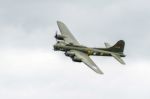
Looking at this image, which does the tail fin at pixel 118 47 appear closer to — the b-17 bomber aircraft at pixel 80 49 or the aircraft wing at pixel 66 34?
the b-17 bomber aircraft at pixel 80 49

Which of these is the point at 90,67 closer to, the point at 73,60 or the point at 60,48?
the point at 73,60

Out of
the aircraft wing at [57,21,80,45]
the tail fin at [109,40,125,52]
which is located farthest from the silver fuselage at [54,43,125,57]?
the aircraft wing at [57,21,80,45]

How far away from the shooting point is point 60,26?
12825 cm

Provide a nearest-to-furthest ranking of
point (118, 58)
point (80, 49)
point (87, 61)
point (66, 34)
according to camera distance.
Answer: point (87, 61)
point (118, 58)
point (80, 49)
point (66, 34)

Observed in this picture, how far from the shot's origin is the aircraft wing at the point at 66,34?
121 meters

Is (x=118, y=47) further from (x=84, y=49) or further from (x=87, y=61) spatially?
(x=87, y=61)

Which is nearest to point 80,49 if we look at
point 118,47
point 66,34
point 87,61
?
point 87,61

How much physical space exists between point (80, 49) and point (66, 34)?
8.62 metres

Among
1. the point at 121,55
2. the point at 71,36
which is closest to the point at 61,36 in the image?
the point at 71,36

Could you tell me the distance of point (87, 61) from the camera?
11012cm

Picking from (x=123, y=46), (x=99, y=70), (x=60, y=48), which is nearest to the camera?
(x=99, y=70)

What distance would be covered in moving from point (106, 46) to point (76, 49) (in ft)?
27.9

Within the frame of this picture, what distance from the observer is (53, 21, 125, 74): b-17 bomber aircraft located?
4338 inches

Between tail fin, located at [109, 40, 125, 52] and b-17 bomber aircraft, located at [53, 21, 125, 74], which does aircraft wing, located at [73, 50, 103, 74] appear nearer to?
b-17 bomber aircraft, located at [53, 21, 125, 74]
